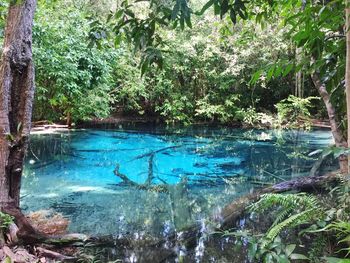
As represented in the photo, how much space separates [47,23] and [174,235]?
A: 590 cm

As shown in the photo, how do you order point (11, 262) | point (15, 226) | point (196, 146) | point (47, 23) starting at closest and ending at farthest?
point (11, 262), point (15, 226), point (47, 23), point (196, 146)

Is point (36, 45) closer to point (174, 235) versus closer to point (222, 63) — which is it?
point (174, 235)

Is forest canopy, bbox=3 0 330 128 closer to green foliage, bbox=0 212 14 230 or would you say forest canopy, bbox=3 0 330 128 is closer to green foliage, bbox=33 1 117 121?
green foliage, bbox=33 1 117 121

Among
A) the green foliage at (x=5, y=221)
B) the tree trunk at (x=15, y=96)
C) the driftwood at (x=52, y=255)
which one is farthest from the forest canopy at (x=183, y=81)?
the driftwood at (x=52, y=255)

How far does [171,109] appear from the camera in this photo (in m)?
14.0

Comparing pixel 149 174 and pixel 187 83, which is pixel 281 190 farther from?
pixel 187 83

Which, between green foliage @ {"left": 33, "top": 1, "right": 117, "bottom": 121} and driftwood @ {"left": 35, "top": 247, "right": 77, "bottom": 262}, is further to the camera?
green foliage @ {"left": 33, "top": 1, "right": 117, "bottom": 121}

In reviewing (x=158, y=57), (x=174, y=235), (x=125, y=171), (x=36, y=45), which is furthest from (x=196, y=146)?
(x=158, y=57)

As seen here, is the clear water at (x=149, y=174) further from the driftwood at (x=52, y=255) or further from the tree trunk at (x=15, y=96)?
the tree trunk at (x=15, y=96)

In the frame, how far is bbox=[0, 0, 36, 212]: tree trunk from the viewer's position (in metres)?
2.69

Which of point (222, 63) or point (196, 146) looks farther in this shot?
point (222, 63)

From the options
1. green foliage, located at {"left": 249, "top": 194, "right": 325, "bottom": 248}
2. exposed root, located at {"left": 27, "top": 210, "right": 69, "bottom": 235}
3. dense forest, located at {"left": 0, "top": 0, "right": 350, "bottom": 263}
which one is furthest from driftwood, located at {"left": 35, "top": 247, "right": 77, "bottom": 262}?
green foliage, located at {"left": 249, "top": 194, "right": 325, "bottom": 248}

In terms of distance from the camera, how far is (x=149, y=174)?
595 cm

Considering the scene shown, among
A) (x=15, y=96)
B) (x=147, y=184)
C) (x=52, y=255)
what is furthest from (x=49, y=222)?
(x=147, y=184)
